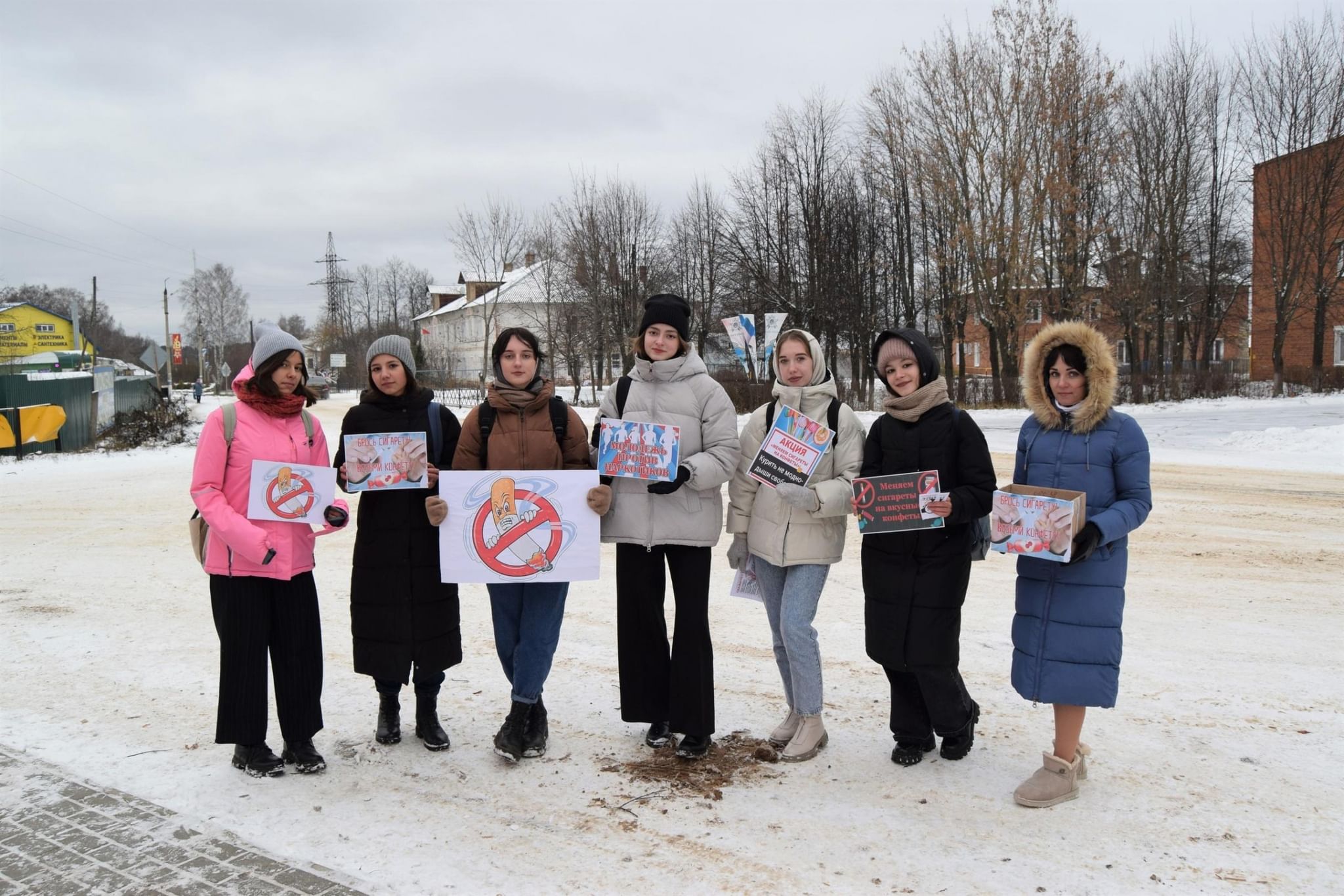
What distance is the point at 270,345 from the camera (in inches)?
177

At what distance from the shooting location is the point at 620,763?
4613 mm

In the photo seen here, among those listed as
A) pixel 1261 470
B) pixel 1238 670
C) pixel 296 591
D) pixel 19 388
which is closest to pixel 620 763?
pixel 296 591

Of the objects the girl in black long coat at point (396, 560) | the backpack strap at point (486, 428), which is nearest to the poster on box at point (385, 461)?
the girl in black long coat at point (396, 560)

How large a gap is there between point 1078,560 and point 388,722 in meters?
3.64

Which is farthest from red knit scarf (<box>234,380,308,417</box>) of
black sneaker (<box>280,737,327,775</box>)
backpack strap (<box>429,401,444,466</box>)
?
black sneaker (<box>280,737,327,775</box>)

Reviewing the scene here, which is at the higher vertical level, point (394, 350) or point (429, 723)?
point (394, 350)

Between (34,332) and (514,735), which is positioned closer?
(514,735)

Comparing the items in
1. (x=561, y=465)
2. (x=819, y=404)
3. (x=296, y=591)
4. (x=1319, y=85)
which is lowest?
(x=296, y=591)

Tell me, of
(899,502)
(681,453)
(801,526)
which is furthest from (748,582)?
(899,502)

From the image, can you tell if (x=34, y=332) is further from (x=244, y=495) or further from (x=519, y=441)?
(x=519, y=441)

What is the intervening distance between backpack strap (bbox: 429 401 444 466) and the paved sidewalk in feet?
6.71

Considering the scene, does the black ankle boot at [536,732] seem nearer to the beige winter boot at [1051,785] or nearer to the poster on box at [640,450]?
the poster on box at [640,450]

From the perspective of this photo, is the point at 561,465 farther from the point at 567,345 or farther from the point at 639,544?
the point at 567,345

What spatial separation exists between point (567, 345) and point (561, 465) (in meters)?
42.7
